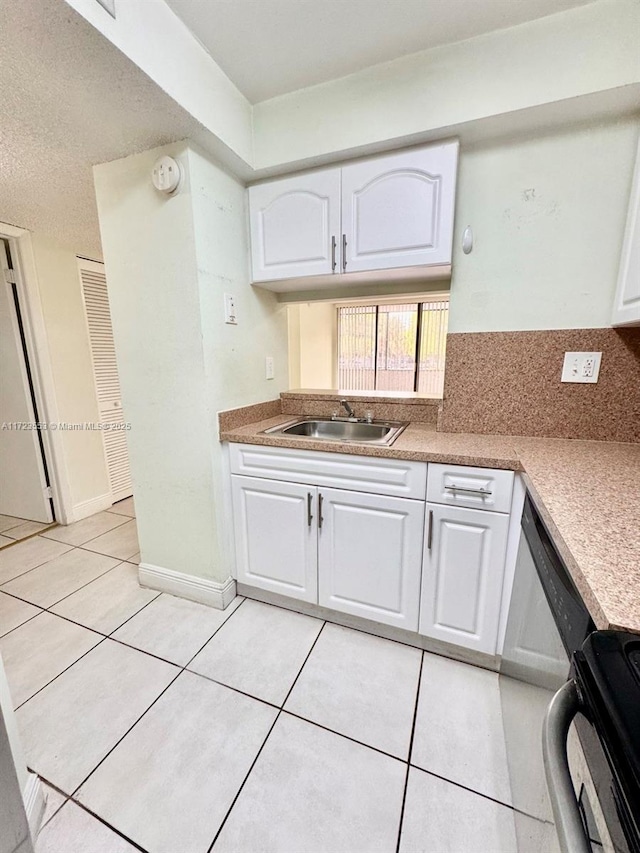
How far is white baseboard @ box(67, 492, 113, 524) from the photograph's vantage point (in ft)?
9.01

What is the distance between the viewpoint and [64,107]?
118cm

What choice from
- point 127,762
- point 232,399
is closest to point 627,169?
point 232,399

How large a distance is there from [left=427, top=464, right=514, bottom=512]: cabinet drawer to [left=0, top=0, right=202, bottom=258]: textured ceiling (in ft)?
5.26

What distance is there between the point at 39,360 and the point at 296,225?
2120 millimetres

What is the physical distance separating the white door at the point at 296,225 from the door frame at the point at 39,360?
1763 millimetres

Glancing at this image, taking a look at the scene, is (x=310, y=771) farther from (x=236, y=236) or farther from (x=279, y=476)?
(x=236, y=236)

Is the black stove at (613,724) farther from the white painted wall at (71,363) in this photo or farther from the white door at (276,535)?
the white painted wall at (71,363)

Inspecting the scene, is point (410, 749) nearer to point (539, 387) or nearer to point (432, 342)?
point (539, 387)

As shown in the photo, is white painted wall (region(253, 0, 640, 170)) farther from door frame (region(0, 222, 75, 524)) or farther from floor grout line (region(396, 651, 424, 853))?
floor grout line (region(396, 651, 424, 853))

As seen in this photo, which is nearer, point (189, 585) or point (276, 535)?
point (276, 535)

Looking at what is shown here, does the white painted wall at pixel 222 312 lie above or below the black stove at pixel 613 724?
above

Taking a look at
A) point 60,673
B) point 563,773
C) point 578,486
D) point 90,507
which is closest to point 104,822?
point 60,673

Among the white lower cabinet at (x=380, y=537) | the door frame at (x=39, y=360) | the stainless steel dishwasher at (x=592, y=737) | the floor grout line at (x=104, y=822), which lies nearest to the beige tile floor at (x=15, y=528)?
the door frame at (x=39, y=360)

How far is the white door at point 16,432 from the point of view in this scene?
243 cm
